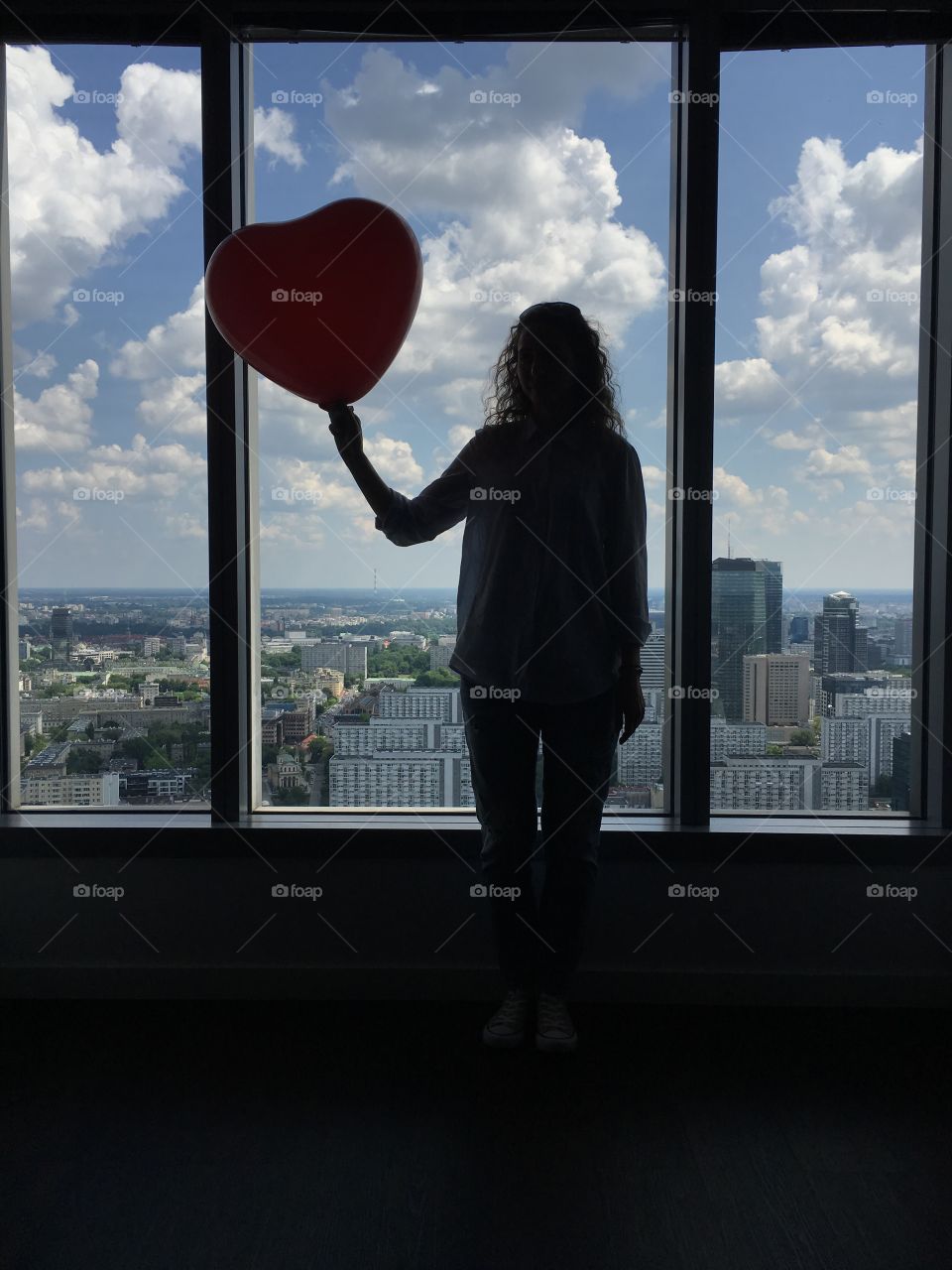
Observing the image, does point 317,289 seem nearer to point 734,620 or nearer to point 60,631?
point 60,631

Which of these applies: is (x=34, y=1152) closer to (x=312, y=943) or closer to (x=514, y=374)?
(x=312, y=943)

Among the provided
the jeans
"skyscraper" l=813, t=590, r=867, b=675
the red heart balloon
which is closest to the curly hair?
the red heart balloon

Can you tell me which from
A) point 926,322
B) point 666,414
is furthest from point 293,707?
point 926,322

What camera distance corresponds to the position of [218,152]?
1958 mm

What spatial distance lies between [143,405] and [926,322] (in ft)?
6.22

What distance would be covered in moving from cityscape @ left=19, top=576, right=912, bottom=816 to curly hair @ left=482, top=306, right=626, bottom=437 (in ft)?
1.58

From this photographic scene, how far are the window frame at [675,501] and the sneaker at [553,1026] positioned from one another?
1.28ft

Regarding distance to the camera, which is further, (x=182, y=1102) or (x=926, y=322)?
(x=926, y=322)

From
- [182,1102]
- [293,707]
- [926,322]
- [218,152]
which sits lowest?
[182,1102]

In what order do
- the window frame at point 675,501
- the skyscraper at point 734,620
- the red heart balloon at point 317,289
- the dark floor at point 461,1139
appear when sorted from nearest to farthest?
the dark floor at point 461,1139, the red heart balloon at point 317,289, the window frame at point 675,501, the skyscraper at point 734,620

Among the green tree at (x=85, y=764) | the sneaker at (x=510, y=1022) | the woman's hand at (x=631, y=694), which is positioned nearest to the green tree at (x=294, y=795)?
the green tree at (x=85, y=764)

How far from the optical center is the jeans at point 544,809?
170 cm

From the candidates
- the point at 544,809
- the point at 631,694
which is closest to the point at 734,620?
the point at 631,694

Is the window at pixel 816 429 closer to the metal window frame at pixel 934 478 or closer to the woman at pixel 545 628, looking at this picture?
the metal window frame at pixel 934 478
